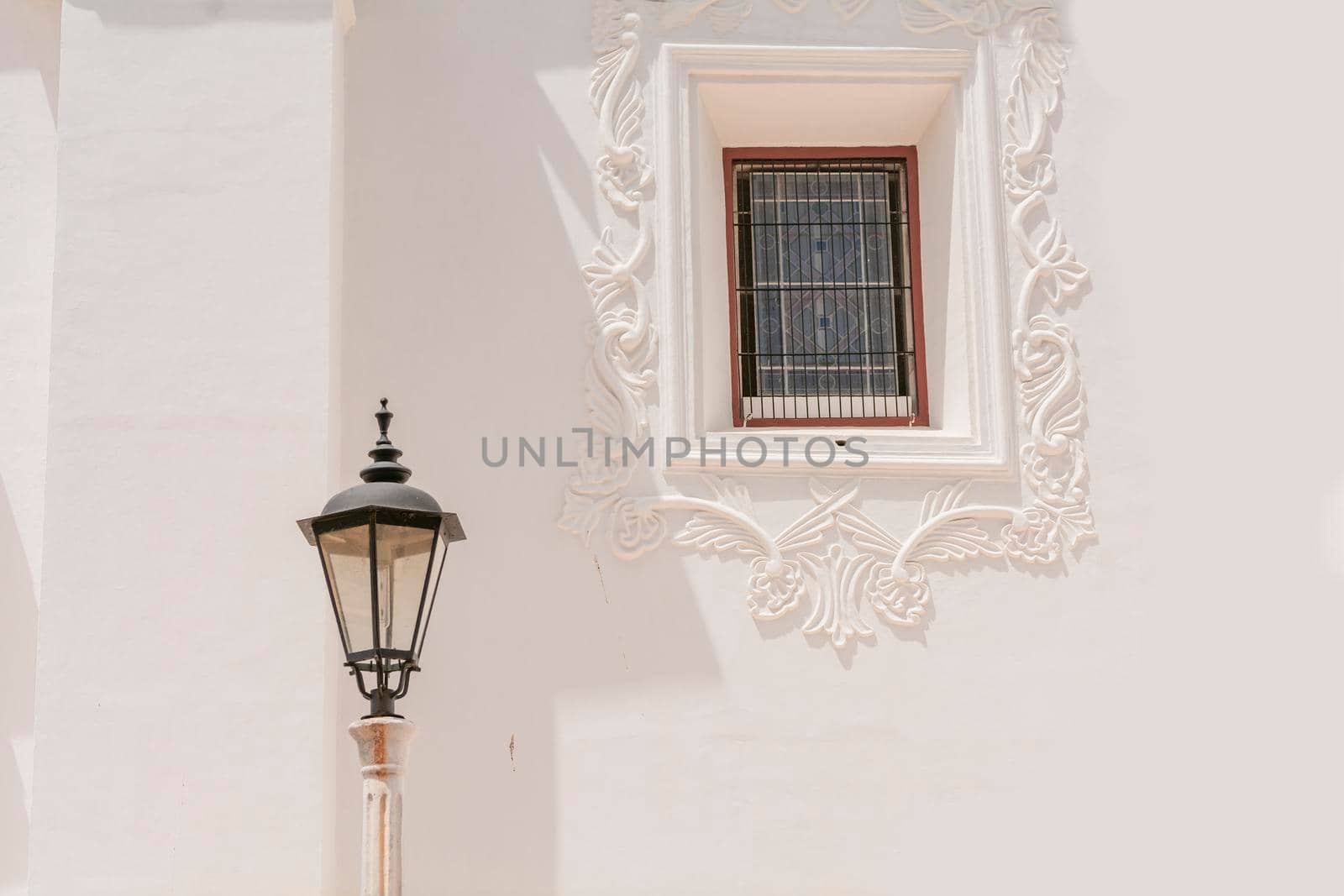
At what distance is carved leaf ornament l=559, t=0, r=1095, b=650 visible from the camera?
6.13 metres

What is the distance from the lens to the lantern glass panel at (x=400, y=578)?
15.8ft

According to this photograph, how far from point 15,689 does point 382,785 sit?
65.8 inches

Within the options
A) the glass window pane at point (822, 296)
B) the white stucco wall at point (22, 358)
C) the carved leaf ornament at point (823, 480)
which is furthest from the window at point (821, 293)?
the white stucco wall at point (22, 358)

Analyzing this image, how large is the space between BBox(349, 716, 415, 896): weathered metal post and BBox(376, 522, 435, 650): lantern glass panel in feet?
0.71

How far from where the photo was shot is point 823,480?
20.5 feet

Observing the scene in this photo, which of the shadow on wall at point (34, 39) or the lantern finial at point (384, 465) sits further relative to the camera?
the shadow on wall at point (34, 39)

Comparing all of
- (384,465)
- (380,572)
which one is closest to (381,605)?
(380,572)

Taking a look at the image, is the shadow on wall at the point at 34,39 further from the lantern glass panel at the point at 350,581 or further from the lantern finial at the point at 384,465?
the lantern glass panel at the point at 350,581

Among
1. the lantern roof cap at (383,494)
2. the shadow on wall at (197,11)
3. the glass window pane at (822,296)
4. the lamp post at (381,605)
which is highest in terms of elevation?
the shadow on wall at (197,11)

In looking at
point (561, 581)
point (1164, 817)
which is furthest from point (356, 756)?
point (1164, 817)

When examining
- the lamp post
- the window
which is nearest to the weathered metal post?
the lamp post

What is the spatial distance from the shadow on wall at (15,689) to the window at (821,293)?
2396 millimetres

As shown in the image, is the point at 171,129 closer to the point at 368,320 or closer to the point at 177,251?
the point at 177,251

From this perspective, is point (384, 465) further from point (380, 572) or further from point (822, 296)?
point (822, 296)
